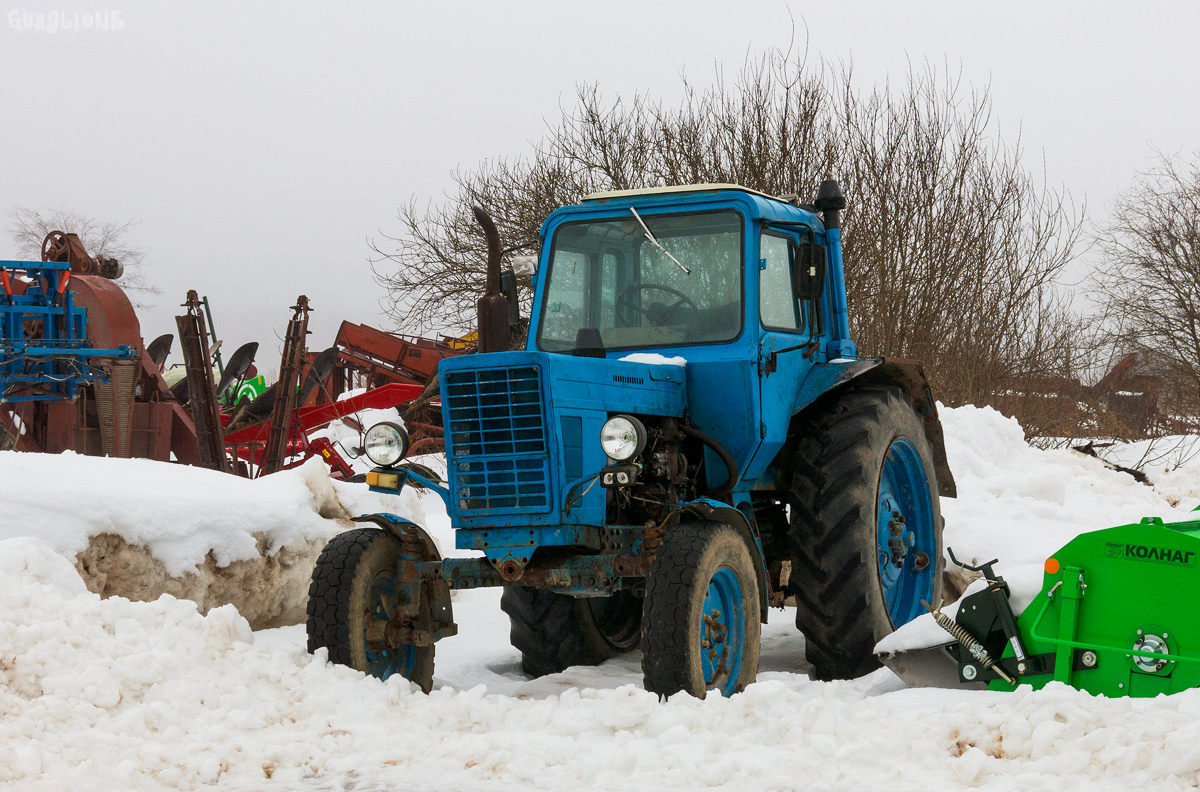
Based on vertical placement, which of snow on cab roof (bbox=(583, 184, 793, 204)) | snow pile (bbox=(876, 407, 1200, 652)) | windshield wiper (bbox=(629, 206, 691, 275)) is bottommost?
snow pile (bbox=(876, 407, 1200, 652))

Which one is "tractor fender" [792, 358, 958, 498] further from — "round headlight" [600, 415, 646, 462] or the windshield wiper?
"round headlight" [600, 415, 646, 462]

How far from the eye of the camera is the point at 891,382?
268 inches

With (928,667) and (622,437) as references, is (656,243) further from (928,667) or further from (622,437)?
(928,667)

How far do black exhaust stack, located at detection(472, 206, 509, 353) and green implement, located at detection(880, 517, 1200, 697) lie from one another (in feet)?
7.58

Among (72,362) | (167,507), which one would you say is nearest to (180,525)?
(167,507)

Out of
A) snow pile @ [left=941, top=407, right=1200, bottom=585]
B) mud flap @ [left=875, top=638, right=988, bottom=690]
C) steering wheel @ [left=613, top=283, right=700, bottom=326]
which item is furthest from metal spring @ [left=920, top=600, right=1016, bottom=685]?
steering wheel @ [left=613, top=283, right=700, bottom=326]

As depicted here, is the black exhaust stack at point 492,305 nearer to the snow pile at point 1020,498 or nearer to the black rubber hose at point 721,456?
the black rubber hose at point 721,456

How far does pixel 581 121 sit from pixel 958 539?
12648mm

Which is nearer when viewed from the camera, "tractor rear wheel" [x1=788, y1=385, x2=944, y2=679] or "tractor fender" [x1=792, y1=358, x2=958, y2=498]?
"tractor rear wheel" [x1=788, y1=385, x2=944, y2=679]

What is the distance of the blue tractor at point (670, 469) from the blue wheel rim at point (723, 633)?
0.01m

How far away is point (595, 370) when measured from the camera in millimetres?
5055

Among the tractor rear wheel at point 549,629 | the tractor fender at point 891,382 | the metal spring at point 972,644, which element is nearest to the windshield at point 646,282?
the tractor fender at point 891,382

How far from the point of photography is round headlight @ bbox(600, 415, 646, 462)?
15.5 feet

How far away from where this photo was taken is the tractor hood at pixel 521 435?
4852 mm
